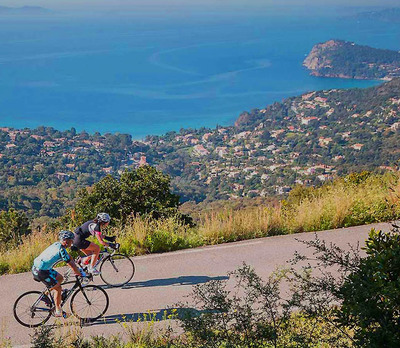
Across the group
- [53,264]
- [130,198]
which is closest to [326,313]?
[53,264]

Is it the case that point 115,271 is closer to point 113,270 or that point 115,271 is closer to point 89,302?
point 113,270

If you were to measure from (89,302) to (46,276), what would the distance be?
2.34 feet

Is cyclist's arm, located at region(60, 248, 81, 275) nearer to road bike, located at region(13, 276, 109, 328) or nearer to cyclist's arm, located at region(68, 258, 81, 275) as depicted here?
cyclist's arm, located at region(68, 258, 81, 275)

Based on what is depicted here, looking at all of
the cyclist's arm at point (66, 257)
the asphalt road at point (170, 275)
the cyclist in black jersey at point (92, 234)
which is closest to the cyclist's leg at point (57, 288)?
the cyclist's arm at point (66, 257)

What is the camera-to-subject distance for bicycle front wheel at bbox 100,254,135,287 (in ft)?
24.3

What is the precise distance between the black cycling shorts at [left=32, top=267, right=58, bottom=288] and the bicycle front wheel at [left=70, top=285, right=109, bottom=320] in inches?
14.6

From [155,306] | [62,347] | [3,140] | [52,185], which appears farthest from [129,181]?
[3,140]

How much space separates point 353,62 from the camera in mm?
180750

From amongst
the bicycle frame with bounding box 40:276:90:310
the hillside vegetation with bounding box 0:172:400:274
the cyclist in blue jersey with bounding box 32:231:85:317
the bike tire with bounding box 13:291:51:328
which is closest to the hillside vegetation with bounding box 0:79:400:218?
the hillside vegetation with bounding box 0:172:400:274

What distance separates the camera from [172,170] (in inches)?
3580

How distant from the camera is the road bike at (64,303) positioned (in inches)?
250

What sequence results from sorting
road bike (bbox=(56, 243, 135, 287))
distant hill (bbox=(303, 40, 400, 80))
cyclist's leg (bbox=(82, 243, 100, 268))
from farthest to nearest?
1. distant hill (bbox=(303, 40, 400, 80))
2. road bike (bbox=(56, 243, 135, 287))
3. cyclist's leg (bbox=(82, 243, 100, 268))

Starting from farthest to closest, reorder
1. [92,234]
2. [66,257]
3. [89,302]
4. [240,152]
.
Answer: [240,152]
[92,234]
[89,302]
[66,257]

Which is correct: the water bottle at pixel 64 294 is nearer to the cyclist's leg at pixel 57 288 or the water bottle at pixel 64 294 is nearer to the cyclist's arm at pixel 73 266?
the cyclist's leg at pixel 57 288
